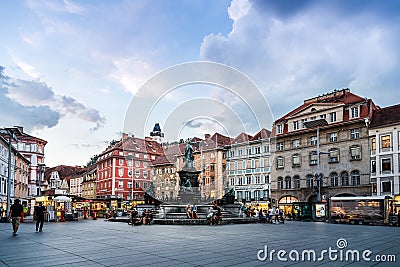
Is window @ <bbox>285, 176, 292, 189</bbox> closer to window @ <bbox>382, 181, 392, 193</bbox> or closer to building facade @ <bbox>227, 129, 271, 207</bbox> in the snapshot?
building facade @ <bbox>227, 129, 271, 207</bbox>

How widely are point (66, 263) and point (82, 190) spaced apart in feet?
362

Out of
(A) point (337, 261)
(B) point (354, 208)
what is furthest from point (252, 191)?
(A) point (337, 261)

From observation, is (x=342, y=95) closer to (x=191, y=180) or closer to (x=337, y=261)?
(x=191, y=180)

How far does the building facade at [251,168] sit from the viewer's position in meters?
67.5

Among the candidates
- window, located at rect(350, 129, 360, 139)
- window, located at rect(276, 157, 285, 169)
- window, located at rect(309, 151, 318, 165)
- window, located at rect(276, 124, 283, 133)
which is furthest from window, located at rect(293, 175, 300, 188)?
window, located at rect(350, 129, 360, 139)

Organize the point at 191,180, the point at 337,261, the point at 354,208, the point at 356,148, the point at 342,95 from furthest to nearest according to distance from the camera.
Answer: the point at 342,95 < the point at 356,148 < the point at 354,208 < the point at 191,180 < the point at 337,261

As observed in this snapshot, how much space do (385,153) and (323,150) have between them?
9738mm

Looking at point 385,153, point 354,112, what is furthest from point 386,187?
point 354,112

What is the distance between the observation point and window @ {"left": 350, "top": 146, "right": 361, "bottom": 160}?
172 feet

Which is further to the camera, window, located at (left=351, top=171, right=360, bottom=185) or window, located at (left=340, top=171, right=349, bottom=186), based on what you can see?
window, located at (left=340, top=171, right=349, bottom=186)

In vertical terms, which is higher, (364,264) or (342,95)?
(342,95)

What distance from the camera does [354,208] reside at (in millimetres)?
38688

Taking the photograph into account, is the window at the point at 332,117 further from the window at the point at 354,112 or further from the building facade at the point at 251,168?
the building facade at the point at 251,168

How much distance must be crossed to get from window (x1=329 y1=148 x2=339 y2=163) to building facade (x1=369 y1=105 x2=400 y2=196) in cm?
508
